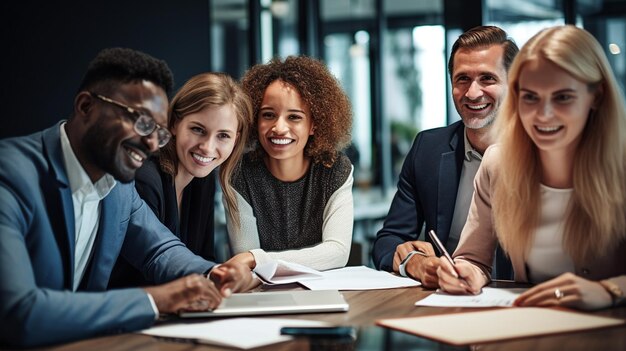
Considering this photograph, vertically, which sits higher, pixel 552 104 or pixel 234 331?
pixel 552 104

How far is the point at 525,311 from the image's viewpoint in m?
1.98

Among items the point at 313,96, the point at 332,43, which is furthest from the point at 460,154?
the point at 332,43

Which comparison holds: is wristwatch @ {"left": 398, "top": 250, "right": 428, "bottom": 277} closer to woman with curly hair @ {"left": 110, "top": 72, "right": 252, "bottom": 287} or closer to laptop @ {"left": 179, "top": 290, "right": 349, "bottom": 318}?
laptop @ {"left": 179, "top": 290, "right": 349, "bottom": 318}

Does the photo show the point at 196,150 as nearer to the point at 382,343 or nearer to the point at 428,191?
the point at 428,191

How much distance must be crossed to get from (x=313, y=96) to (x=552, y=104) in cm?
132

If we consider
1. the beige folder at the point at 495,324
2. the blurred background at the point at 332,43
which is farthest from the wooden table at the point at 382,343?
the blurred background at the point at 332,43

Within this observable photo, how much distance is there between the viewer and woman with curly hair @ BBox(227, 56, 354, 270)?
10.3 ft

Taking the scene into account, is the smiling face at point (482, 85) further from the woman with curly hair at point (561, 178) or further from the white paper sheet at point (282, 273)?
the white paper sheet at point (282, 273)

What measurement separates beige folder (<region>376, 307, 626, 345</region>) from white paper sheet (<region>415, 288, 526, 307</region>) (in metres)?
0.11

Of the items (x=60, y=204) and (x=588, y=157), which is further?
(x=588, y=157)

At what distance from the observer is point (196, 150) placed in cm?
297

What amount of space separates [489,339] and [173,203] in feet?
5.20

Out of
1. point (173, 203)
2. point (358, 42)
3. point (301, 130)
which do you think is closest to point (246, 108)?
point (301, 130)

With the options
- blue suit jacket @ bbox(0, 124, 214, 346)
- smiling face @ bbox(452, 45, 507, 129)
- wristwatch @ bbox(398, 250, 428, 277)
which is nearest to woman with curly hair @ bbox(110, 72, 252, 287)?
blue suit jacket @ bbox(0, 124, 214, 346)
